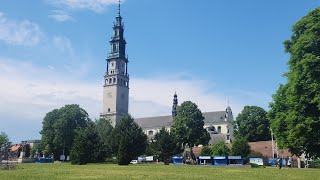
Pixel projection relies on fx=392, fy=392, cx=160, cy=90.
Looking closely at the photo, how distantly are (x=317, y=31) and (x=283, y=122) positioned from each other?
9.22 metres

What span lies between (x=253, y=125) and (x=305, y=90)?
64.3 metres

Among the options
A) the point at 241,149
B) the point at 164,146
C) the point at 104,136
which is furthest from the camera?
the point at 104,136

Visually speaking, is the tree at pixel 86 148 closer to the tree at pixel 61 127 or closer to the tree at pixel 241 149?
the tree at pixel 241 149

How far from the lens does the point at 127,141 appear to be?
199ft

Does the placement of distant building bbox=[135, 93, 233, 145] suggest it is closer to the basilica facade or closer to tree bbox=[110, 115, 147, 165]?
the basilica facade

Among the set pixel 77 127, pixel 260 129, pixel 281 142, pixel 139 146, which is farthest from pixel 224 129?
pixel 281 142

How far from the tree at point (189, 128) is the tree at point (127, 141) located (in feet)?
65.1

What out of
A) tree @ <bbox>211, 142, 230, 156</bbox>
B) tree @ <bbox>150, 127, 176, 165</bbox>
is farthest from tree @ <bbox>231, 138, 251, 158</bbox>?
tree @ <bbox>150, 127, 176, 165</bbox>

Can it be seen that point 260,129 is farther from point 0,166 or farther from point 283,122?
point 0,166

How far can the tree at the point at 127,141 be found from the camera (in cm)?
5947

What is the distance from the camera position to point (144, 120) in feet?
554

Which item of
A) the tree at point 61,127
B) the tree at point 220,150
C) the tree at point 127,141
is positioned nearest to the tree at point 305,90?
the tree at point 127,141

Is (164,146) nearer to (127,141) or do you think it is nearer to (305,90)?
(127,141)

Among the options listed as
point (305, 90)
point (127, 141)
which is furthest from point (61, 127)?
point (305, 90)
